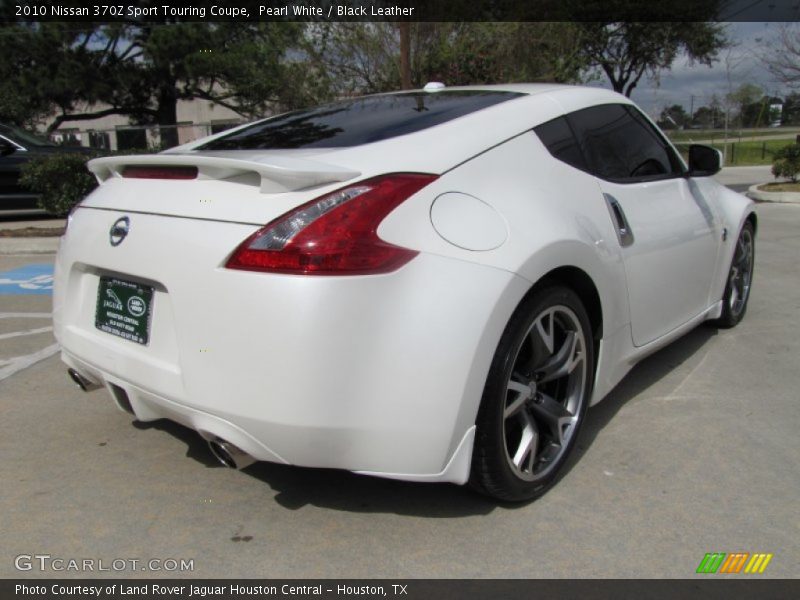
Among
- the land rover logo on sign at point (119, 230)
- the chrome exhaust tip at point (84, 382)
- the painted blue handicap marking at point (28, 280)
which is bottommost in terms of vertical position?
the painted blue handicap marking at point (28, 280)

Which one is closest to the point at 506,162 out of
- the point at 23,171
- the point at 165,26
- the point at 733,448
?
the point at 733,448

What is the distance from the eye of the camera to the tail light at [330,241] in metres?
2.12

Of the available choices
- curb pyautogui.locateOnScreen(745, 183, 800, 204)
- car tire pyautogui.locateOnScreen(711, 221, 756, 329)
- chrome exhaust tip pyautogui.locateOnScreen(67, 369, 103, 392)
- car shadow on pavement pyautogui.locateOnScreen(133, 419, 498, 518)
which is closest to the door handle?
car shadow on pavement pyautogui.locateOnScreen(133, 419, 498, 518)

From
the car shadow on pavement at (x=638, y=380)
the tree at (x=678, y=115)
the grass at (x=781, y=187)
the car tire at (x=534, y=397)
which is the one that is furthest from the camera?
the tree at (x=678, y=115)

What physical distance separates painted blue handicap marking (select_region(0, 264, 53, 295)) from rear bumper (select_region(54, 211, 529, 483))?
499cm

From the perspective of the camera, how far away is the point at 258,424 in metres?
2.20

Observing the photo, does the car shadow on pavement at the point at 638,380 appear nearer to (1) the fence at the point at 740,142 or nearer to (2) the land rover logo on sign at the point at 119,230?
(2) the land rover logo on sign at the point at 119,230

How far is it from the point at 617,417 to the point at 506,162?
1528 millimetres

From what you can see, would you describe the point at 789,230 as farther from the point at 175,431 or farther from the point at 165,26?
the point at 165,26

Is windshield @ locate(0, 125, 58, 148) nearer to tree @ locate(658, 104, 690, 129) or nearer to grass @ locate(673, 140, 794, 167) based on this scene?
grass @ locate(673, 140, 794, 167)

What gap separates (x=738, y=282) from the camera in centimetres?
483

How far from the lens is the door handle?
303 cm

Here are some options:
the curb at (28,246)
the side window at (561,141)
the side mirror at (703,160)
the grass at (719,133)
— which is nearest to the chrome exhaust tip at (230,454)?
the side window at (561,141)

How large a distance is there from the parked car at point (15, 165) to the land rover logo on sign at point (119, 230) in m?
9.83
